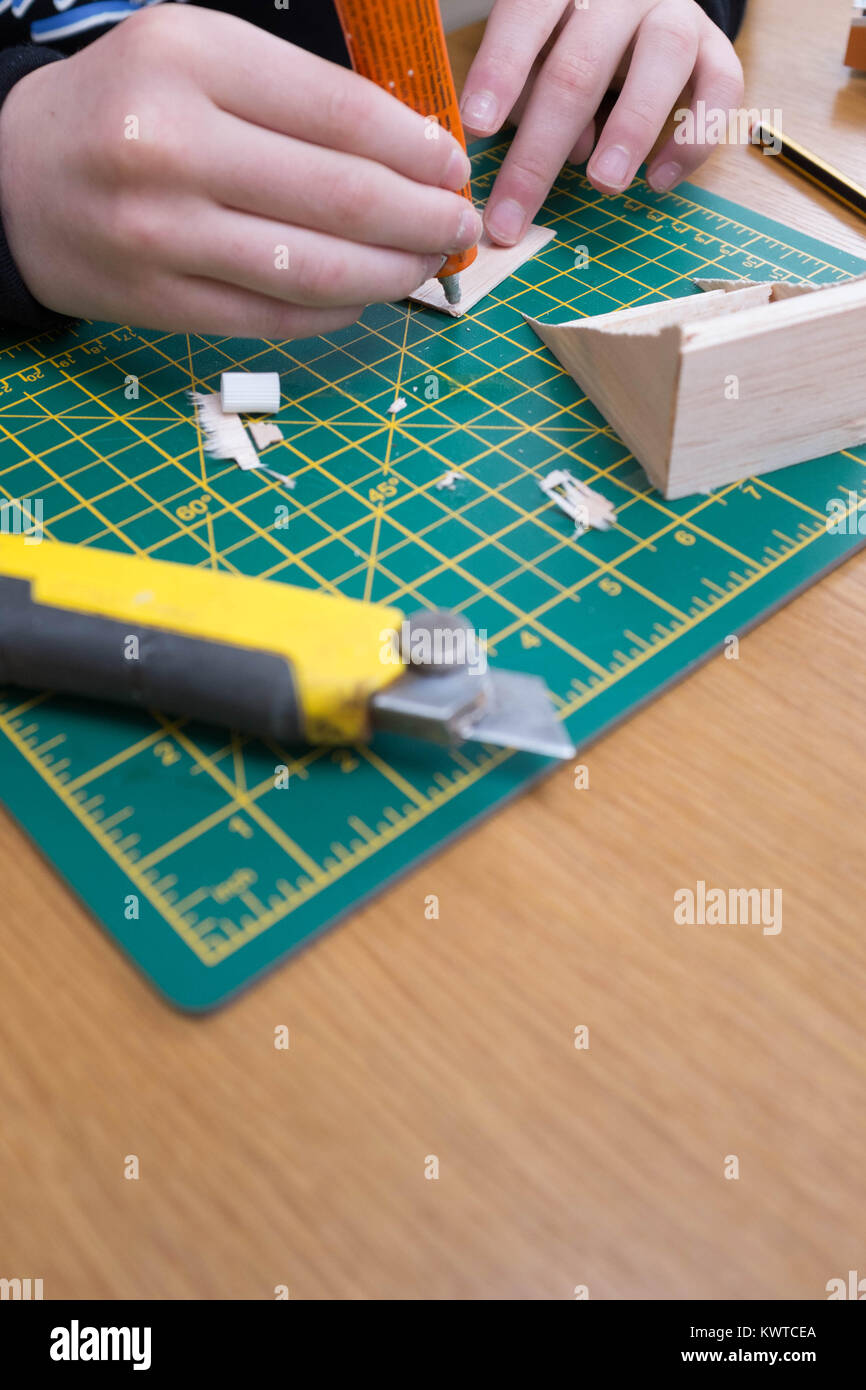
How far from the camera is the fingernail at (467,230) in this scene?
766mm

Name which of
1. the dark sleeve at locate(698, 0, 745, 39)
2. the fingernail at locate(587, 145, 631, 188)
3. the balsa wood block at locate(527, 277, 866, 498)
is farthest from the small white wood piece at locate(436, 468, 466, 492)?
the dark sleeve at locate(698, 0, 745, 39)

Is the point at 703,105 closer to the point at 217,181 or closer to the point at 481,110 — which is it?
the point at 481,110

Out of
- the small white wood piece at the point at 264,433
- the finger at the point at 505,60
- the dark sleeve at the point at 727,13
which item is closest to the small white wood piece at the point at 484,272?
the finger at the point at 505,60

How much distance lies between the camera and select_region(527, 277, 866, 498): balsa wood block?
644 millimetres

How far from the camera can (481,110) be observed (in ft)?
3.16

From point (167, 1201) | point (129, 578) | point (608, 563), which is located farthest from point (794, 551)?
point (167, 1201)

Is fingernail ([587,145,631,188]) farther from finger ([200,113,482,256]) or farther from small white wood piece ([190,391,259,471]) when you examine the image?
small white wood piece ([190,391,259,471])

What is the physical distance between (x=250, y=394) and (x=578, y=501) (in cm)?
30

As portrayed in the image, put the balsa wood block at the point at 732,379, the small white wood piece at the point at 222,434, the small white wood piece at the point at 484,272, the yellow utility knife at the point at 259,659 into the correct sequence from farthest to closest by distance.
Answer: the small white wood piece at the point at 484,272 → the small white wood piece at the point at 222,434 → the balsa wood block at the point at 732,379 → the yellow utility knife at the point at 259,659

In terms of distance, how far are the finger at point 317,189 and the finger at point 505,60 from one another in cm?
30

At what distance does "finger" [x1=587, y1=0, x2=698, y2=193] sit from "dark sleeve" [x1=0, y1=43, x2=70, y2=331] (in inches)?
21.3

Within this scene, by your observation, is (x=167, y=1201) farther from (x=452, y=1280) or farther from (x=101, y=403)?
(x=101, y=403)
